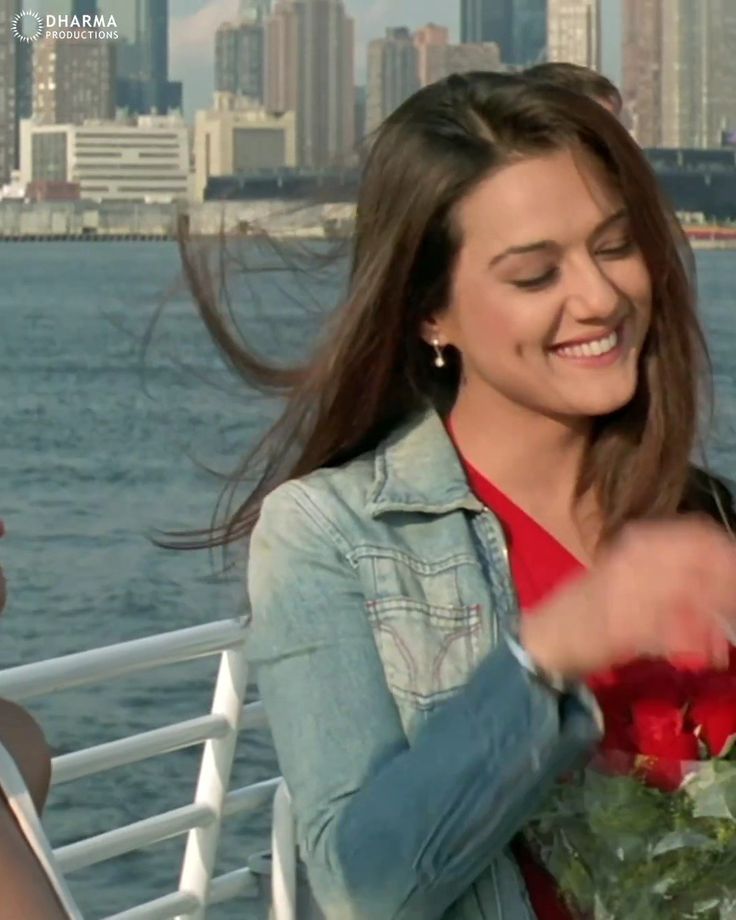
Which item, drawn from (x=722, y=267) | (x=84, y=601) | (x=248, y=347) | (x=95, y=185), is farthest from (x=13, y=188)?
(x=248, y=347)

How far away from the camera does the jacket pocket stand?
200 centimetres

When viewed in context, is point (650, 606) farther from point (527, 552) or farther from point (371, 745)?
point (527, 552)

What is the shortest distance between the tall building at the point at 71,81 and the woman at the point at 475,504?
8567 centimetres

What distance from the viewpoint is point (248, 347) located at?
2467 millimetres

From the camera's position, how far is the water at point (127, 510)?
137 inches

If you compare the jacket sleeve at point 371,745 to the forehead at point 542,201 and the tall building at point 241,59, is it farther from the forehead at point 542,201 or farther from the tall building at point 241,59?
the tall building at point 241,59

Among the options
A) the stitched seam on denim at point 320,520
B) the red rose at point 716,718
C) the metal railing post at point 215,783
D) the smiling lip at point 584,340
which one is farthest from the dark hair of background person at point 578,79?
the metal railing post at point 215,783

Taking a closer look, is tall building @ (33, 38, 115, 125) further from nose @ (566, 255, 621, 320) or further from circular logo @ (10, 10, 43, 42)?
nose @ (566, 255, 621, 320)

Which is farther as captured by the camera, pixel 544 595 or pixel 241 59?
pixel 241 59

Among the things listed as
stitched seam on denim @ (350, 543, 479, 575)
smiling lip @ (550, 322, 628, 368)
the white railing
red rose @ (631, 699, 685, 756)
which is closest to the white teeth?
smiling lip @ (550, 322, 628, 368)

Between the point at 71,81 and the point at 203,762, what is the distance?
8683 cm

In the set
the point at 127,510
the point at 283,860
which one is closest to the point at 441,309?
the point at 283,860

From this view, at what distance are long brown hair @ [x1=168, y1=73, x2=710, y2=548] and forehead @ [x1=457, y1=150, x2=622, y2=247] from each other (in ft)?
0.05

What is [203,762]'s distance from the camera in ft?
10.8
